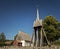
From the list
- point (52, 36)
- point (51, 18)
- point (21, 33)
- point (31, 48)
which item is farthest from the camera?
point (21, 33)

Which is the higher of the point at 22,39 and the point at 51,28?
the point at 51,28

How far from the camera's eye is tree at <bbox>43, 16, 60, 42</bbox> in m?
45.2

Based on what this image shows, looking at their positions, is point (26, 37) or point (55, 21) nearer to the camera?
point (55, 21)

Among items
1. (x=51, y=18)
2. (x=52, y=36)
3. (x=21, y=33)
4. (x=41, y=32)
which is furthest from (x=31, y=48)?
(x=21, y=33)

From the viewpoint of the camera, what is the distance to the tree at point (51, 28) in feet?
148

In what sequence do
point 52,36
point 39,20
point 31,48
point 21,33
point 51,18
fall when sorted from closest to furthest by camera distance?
point 31,48 → point 39,20 → point 52,36 → point 51,18 → point 21,33

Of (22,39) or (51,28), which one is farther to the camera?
(22,39)

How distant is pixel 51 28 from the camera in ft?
150

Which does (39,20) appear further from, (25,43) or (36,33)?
(25,43)

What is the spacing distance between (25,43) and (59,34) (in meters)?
12.4

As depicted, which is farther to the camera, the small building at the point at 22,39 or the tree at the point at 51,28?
the small building at the point at 22,39

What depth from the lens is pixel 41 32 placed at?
32562 millimetres

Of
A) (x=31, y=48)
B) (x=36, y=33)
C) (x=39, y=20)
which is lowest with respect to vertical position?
(x=31, y=48)

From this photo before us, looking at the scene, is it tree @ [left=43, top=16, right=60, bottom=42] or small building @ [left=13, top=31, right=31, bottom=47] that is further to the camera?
small building @ [left=13, top=31, right=31, bottom=47]
